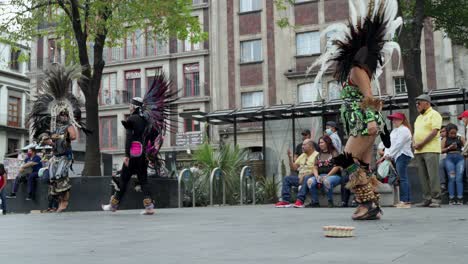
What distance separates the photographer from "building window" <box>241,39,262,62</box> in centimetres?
4000

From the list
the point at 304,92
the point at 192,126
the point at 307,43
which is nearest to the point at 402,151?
the point at 304,92

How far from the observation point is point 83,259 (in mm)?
3734

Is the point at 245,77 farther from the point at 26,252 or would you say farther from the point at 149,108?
the point at 26,252

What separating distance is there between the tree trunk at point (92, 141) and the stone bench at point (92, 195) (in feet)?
5.70

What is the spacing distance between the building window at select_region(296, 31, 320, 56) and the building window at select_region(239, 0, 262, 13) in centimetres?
381

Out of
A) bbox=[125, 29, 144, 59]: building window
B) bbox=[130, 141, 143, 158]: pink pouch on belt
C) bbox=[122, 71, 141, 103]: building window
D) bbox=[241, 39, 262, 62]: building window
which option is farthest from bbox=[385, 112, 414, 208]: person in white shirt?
bbox=[125, 29, 144, 59]: building window

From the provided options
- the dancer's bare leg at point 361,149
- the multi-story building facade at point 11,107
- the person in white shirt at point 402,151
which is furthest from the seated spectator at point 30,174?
the multi-story building facade at point 11,107

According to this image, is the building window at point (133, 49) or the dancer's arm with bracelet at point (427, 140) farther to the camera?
the building window at point (133, 49)

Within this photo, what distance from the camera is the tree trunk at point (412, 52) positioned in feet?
57.1

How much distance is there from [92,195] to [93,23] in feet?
17.2

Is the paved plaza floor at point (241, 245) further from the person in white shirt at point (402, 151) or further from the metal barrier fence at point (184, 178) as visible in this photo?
the metal barrier fence at point (184, 178)

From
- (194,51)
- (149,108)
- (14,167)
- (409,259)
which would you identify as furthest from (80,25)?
(194,51)

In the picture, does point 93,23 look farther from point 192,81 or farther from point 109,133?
point 109,133

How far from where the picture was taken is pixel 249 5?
40.7 m
